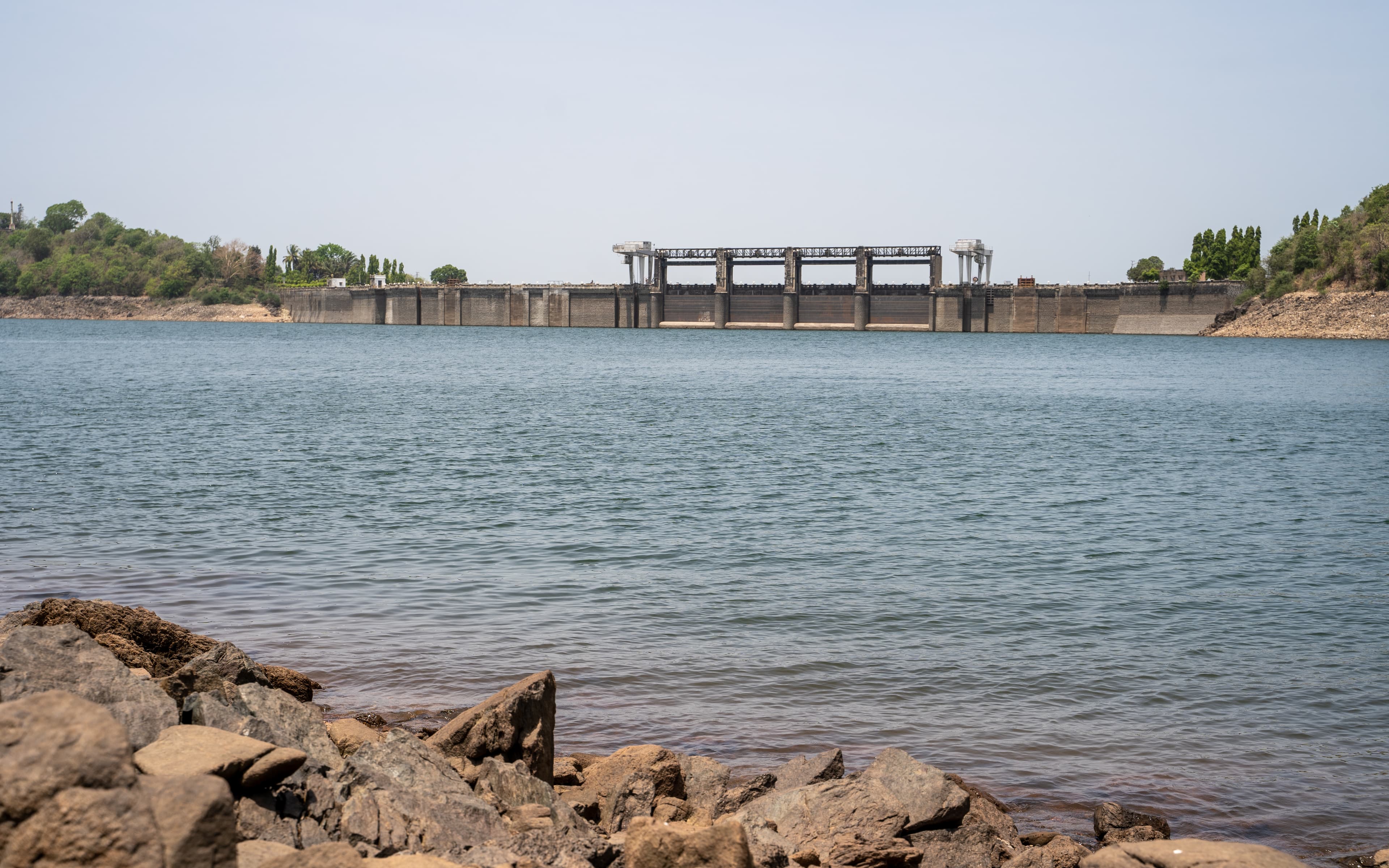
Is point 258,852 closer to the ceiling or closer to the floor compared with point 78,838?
closer to the floor

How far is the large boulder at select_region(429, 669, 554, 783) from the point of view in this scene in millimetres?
6457

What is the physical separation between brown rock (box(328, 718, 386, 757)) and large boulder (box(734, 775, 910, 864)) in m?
2.21

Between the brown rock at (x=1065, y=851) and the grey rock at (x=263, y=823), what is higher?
the grey rock at (x=263, y=823)

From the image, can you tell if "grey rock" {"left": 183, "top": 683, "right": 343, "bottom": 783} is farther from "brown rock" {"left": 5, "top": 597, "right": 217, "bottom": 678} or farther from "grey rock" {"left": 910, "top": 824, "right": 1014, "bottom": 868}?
"grey rock" {"left": 910, "top": 824, "right": 1014, "bottom": 868}

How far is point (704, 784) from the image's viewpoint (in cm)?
675

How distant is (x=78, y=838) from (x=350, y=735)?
11.8 ft

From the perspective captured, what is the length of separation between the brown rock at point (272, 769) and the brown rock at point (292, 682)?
3517 millimetres

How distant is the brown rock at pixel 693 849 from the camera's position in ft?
14.5

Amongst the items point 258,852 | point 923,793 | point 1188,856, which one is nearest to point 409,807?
point 258,852

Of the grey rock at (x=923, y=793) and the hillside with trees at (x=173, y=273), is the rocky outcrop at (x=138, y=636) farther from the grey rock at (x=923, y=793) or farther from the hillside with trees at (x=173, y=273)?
the hillside with trees at (x=173, y=273)

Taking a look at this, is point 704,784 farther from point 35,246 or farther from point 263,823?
point 35,246

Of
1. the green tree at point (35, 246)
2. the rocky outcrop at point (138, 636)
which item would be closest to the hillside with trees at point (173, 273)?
the green tree at point (35, 246)

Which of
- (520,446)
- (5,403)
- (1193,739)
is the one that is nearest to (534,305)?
(5,403)

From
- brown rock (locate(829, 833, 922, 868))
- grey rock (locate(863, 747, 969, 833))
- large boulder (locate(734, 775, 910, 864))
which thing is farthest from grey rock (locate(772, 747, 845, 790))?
brown rock (locate(829, 833, 922, 868))
